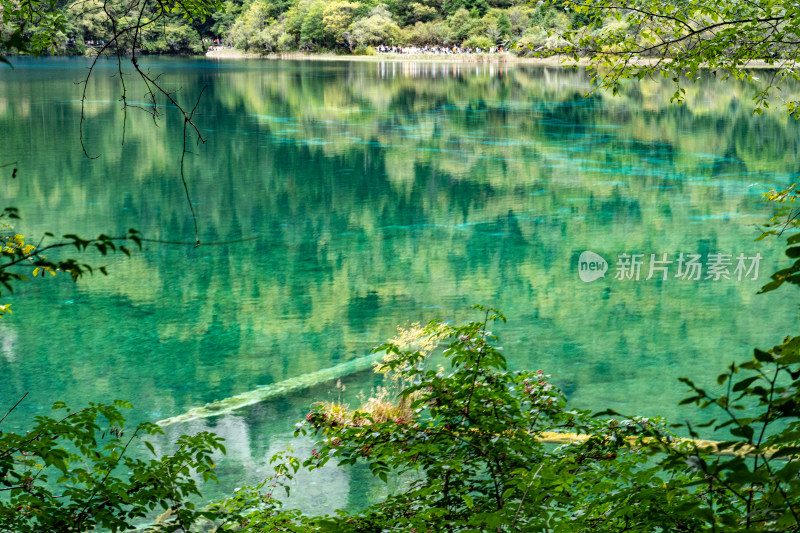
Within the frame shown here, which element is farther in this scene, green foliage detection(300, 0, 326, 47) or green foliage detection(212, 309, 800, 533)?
green foliage detection(300, 0, 326, 47)

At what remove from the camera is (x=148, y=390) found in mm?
8695

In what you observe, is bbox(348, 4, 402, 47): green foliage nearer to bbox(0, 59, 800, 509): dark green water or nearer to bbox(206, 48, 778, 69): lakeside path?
bbox(206, 48, 778, 69): lakeside path

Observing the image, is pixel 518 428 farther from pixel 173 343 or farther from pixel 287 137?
pixel 287 137

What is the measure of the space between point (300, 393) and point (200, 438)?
4443 mm

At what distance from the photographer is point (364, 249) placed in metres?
14.4

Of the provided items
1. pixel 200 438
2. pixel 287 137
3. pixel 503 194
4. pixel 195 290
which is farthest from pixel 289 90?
pixel 200 438

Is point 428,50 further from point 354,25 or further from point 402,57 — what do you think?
point 354,25

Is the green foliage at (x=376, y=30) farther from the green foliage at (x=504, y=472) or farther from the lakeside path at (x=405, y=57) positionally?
the green foliage at (x=504, y=472)

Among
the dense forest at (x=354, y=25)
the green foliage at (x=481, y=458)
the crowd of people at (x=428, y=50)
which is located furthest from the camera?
the crowd of people at (x=428, y=50)

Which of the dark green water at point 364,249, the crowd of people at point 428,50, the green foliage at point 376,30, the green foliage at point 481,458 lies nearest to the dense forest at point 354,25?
the green foliage at point 376,30

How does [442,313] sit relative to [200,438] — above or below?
below

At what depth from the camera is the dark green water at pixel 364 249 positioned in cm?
912

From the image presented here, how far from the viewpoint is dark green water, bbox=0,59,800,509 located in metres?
9.12

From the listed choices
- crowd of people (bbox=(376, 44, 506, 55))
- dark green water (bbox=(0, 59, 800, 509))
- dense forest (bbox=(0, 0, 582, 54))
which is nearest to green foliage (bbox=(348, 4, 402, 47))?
dense forest (bbox=(0, 0, 582, 54))
